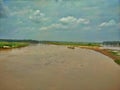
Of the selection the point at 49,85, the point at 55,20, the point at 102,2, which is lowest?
the point at 49,85

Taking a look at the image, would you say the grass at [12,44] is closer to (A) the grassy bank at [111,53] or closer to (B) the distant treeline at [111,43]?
(A) the grassy bank at [111,53]

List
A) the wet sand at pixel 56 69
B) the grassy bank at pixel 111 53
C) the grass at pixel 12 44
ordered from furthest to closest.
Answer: the grass at pixel 12 44, the grassy bank at pixel 111 53, the wet sand at pixel 56 69

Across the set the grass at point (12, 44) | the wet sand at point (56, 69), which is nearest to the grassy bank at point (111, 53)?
the wet sand at point (56, 69)

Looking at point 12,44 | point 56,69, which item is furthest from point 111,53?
point 12,44

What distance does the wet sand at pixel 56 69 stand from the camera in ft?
8.56

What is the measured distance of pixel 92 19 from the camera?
9.06 feet

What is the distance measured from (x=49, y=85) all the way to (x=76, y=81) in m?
0.31

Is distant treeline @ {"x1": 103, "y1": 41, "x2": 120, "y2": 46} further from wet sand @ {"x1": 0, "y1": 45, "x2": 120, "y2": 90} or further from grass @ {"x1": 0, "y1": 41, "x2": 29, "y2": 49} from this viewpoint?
grass @ {"x1": 0, "y1": 41, "x2": 29, "y2": 49}

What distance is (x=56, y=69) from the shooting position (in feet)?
8.87

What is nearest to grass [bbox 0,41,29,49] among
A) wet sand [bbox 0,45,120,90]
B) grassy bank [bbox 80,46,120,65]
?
wet sand [bbox 0,45,120,90]

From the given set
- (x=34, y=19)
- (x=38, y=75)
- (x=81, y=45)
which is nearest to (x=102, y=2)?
(x=81, y=45)

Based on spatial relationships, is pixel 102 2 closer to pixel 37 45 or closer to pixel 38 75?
pixel 37 45

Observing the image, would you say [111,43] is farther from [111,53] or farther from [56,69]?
[56,69]

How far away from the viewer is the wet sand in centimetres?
261
